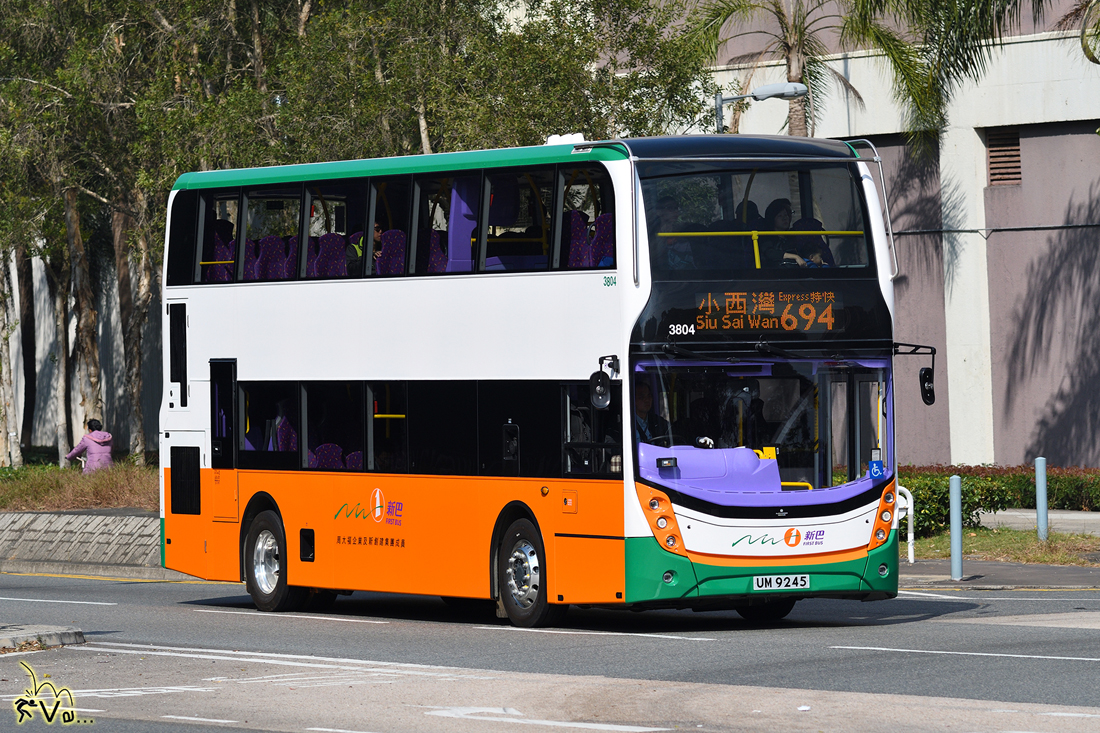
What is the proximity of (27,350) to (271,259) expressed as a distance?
40749mm

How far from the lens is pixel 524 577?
16.1 m

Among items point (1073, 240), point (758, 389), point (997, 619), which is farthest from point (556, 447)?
point (1073, 240)

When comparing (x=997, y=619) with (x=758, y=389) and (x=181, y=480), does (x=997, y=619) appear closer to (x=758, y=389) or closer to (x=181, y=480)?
(x=758, y=389)

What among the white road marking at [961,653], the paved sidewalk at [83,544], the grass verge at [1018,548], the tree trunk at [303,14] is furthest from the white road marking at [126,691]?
the tree trunk at [303,14]

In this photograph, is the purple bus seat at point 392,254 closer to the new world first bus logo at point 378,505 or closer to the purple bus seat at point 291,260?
the purple bus seat at point 291,260

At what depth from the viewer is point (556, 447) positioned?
15828mm

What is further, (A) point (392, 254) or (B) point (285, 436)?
(B) point (285, 436)

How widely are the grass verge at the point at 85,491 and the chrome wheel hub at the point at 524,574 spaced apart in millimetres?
14256

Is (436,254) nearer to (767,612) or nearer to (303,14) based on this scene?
(767,612)

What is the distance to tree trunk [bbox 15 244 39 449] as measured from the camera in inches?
2074

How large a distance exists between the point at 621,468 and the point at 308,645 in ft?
9.46

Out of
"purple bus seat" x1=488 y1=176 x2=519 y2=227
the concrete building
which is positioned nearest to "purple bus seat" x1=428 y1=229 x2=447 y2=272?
"purple bus seat" x1=488 y1=176 x2=519 y2=227

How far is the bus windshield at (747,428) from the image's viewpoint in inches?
600

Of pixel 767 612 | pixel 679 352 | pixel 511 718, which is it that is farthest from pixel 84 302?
pixel 511 718
